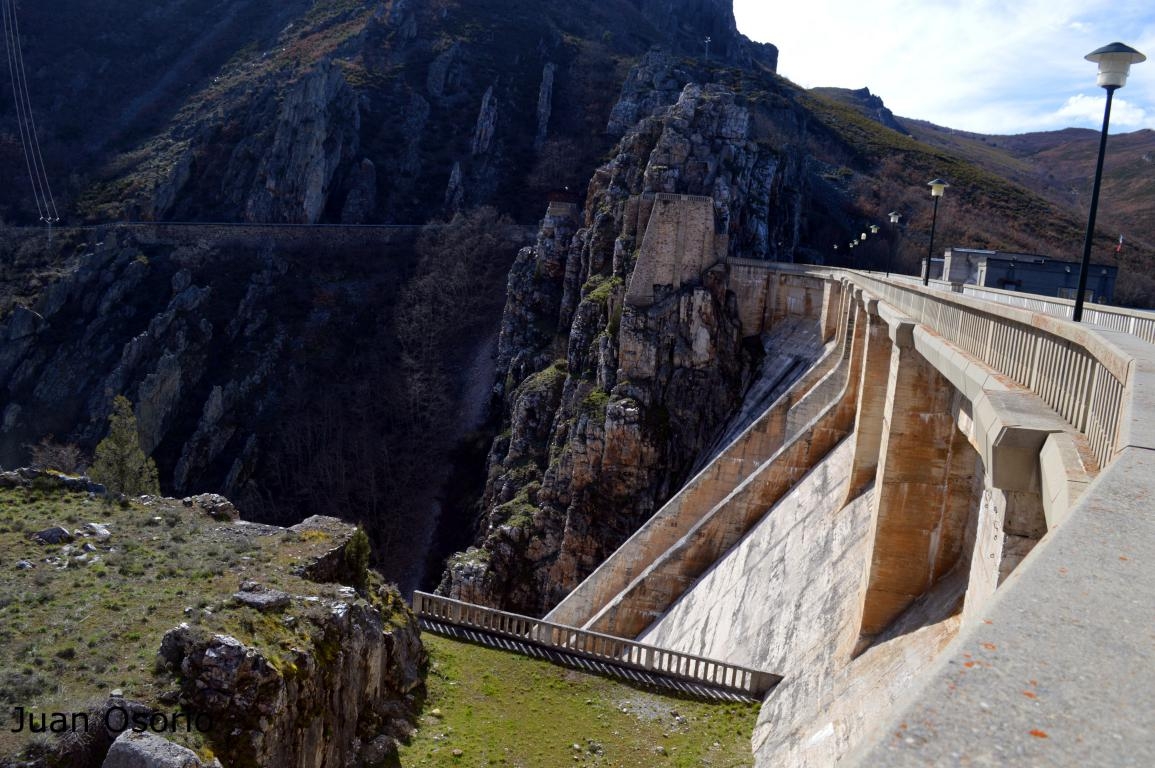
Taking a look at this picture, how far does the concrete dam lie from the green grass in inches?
31.3

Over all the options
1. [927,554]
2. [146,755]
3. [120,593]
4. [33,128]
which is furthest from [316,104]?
[927,554]

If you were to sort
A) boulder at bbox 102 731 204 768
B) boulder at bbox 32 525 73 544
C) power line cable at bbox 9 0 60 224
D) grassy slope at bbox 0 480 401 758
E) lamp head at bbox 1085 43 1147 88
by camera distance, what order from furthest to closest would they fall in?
power line cable at bbox 9 0 60 224, boulder at bbox 32 525 73 544, grassy slope at bbox 0 480 401 758, boulder at bbox 102 731 204 768, lamp head at bbox 1085 43 1147 88

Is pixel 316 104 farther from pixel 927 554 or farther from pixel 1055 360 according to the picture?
pixel 1055 360

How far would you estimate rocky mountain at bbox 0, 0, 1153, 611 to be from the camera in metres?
32.2

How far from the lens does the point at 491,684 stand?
14477 millimetres

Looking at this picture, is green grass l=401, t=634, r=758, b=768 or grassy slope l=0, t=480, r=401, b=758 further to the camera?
green grass l=401, t=634, r=758, b=768

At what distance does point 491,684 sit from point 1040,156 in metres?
174

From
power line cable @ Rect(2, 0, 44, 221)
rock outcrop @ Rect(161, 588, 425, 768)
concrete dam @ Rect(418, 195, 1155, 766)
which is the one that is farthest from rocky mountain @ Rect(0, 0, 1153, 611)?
rock outcrop @ Rect(161, 588, 425, 768)

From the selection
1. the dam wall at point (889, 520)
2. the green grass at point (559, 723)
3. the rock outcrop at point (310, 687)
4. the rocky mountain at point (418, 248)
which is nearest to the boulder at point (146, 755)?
the rock outcrop at point (310, 687)

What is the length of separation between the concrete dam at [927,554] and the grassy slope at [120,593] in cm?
460

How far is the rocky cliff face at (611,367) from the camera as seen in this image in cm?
3034

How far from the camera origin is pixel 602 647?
50.3 feet

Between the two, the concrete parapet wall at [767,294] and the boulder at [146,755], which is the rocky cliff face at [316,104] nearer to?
the concrete parapet wall at [767,294]

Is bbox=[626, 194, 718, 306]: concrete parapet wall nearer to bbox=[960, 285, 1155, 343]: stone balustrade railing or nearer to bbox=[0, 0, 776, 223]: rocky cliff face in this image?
bbox=[960, 285, 1155, 343]: stone balustrade railing
